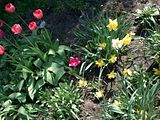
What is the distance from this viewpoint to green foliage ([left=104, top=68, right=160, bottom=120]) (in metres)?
3.89

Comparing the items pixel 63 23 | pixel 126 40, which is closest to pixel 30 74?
pixel 63 23

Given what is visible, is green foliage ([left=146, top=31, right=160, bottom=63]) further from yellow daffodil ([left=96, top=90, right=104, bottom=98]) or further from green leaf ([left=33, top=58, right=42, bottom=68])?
green leaf ([left=33, top=58, right=42, bottom=68])

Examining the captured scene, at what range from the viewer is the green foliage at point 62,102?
4.37 m

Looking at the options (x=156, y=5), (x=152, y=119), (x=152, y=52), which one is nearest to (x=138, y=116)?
(x=152, y=119)

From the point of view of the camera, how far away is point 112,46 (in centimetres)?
452

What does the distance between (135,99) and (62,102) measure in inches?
34.2

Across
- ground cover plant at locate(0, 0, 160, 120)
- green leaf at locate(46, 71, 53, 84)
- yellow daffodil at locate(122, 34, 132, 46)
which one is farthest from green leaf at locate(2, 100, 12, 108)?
yellow daffodil at locate(122, 34, 132, 46)

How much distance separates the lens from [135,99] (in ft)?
13.1

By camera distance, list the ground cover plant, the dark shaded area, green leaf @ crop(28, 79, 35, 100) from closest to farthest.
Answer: the ground cover plant, green leaf @ crop(28, 79, 35, 100), the dark shaded area

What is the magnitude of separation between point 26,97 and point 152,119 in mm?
1591

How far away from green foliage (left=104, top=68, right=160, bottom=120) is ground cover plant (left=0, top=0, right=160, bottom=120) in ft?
0.03

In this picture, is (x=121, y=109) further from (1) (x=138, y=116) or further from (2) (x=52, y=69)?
(2) (x=52, y=69)

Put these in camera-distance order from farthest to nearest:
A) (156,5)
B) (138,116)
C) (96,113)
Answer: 1. (156,5)
2. (96,113)
3. (138,116)

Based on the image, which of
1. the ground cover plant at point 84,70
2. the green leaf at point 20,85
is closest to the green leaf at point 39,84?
the ground cover plant at point 84,70
